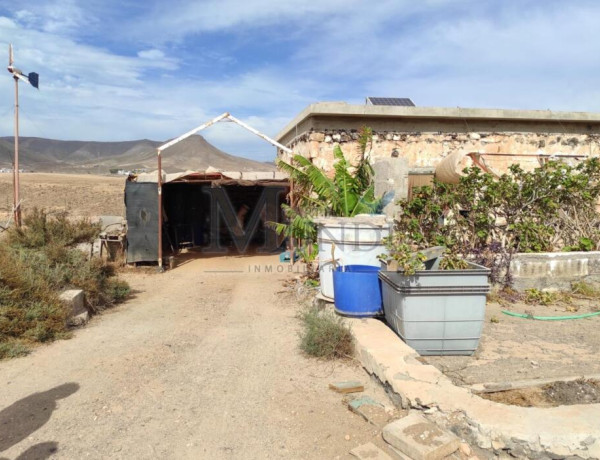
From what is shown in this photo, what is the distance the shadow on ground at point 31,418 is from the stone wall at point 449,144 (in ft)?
21.2

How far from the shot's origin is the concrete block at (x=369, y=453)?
10.8 feet

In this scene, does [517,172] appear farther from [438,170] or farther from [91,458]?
[91,458]

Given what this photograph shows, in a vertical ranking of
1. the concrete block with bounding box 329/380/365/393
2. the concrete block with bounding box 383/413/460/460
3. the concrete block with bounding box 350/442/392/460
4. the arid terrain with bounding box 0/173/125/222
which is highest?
the arid terrain with bounding box 0/173/125/222

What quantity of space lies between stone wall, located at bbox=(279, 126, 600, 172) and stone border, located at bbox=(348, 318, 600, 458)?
19.8ft

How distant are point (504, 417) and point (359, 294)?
2480 millimetres

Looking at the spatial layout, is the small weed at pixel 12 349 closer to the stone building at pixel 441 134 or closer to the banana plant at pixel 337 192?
the banana plant at pixel 337 192

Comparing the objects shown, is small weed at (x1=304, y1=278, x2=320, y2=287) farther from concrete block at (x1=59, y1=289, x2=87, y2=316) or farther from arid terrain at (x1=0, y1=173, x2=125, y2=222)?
arid terrain at (x1=0, y1=173, x2=125, y2=222)

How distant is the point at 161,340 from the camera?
20.0 feet

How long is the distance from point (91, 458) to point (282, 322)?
3737mm

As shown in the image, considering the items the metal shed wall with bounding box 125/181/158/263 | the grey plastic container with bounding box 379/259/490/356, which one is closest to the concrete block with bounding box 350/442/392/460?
the grey plastic container with bounding box 379/259/490/356

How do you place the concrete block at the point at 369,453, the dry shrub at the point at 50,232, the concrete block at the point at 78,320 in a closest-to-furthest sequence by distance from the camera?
the concrete block at the point at 369,453 → the concrete block at the point at 78,320 → the dry shrub at the point at 50,232

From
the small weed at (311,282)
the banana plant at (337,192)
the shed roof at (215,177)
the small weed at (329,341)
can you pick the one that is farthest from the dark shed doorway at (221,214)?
the small weed at (329,341)

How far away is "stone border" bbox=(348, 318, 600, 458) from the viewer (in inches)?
125

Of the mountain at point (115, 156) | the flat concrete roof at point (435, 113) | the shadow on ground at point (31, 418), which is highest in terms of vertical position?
the mountain at point (115, 156)
